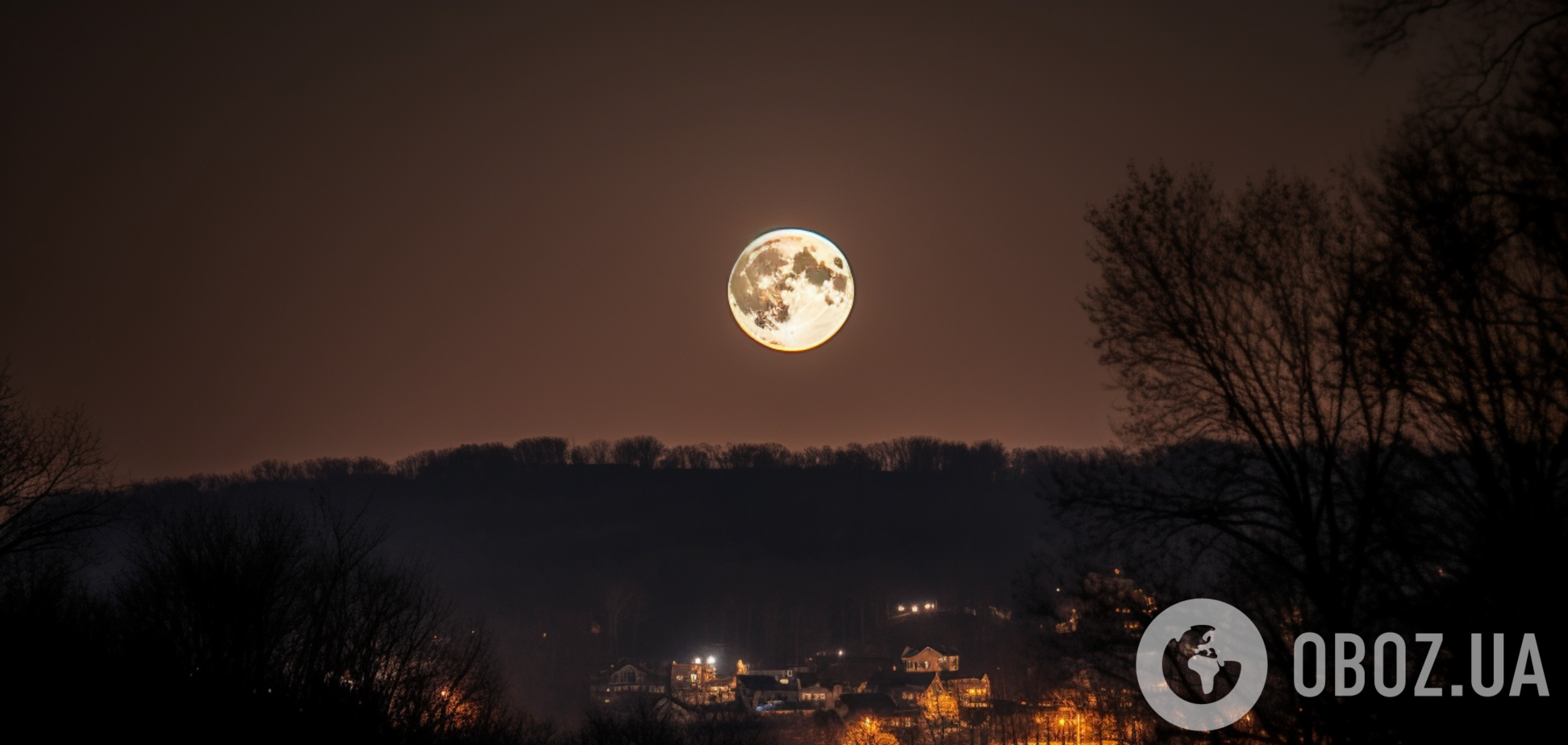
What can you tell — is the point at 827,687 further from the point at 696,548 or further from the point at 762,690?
the point at 696,548

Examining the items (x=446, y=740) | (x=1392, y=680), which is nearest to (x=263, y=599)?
(x=446, y=740)

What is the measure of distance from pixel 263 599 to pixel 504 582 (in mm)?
81605

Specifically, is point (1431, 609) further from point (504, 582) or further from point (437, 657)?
point (504, 582)

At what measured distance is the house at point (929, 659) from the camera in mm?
74500

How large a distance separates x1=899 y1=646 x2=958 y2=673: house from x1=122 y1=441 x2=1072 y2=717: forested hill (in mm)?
2419

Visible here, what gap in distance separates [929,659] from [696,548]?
141 feet

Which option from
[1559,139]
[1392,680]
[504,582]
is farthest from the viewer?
[504,582]

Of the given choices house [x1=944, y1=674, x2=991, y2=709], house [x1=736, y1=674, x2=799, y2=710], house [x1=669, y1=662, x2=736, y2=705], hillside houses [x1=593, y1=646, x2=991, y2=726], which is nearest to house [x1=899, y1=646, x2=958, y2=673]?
hillside houses [x1=593, y1=646, x2=991, y2=726]

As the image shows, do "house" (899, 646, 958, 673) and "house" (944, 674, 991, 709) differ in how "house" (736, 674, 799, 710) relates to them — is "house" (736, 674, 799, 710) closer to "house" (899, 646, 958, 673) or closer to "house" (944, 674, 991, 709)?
"house" (899, 646, 958, 673)

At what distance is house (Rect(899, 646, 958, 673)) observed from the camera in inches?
2933

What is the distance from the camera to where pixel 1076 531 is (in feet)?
41.5

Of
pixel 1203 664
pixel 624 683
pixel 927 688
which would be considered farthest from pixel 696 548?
pixel 1203 664

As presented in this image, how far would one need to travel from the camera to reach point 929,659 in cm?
7662

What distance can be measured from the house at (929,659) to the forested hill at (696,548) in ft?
7.94
